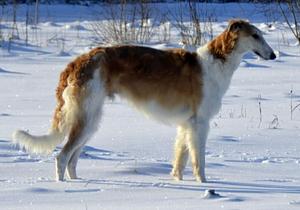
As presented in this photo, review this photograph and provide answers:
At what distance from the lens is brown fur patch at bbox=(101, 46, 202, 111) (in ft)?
21.6

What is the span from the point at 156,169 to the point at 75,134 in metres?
0.78

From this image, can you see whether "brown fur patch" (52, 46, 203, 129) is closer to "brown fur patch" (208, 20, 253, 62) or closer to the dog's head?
"brown fur patch" (208, 20, 253, 62)

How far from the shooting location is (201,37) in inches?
616

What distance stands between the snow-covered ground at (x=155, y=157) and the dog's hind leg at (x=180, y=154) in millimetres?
104

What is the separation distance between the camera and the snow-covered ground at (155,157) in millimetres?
5434

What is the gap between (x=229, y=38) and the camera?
23.0 feet

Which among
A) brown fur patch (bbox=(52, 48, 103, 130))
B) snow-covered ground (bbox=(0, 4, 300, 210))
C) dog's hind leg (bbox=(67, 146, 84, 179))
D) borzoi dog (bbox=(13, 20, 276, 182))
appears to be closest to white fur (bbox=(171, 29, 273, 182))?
borzoi dog (bbox=(13, 20, 276, 182))

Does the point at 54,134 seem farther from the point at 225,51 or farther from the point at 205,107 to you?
the point at 225,51

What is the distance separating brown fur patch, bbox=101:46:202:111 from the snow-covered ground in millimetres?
578

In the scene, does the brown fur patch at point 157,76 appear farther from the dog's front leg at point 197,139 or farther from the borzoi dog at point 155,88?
the dog's front leg at point 197,139

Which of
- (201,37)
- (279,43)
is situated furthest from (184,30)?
(279,43)

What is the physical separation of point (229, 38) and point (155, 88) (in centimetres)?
80

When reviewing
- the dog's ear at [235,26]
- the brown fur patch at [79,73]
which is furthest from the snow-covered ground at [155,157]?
the dog's ear at [235,26]

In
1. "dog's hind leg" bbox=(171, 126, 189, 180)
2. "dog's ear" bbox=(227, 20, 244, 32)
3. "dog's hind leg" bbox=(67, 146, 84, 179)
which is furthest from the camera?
"dog's ear" bbox=(227, 20, 244, 32)
